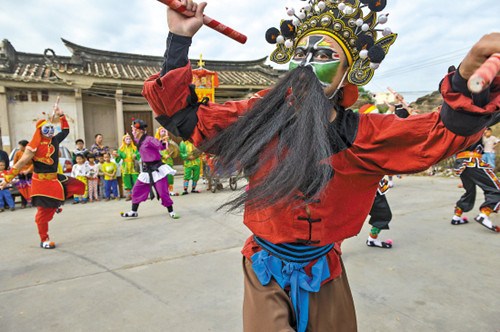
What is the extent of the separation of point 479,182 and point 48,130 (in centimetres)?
587

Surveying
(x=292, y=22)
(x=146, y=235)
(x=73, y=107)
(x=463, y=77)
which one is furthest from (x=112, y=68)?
(x=463, y=77)

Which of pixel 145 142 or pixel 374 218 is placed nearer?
pixel 374 218

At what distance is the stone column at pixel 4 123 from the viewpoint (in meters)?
9.29

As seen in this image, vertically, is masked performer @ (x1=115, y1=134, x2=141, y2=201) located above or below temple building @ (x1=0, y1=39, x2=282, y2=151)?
below

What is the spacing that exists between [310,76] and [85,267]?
3.46 metres

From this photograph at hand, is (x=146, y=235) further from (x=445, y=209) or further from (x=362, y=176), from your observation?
(x=445, y=209)

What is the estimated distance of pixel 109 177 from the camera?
825cm

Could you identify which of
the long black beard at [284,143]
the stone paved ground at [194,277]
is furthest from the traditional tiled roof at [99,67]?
the long black beard at [284,143]

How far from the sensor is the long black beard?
109 centimetres

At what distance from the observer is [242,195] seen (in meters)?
1.24

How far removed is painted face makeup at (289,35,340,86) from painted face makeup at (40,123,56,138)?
13.5 feet

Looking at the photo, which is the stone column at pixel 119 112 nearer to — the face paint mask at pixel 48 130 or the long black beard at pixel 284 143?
the face paint mask at pixel 48 130

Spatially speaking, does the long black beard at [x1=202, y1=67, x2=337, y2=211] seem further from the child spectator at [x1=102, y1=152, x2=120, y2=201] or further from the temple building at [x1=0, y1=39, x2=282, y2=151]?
the temple building at [x1=0, y1=39, x2=282, y2=151]

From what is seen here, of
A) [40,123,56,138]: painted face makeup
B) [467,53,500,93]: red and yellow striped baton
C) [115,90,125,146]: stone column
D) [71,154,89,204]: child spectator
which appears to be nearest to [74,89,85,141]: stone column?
[115,90,125,146]: stone column
